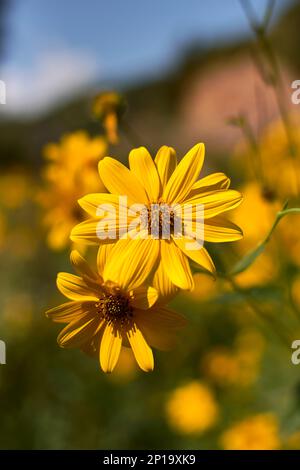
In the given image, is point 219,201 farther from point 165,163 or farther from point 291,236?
point 291,236

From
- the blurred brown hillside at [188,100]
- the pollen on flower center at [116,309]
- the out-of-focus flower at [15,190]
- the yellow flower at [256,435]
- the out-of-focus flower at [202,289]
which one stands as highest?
the blurred brown hillside at [188,100]

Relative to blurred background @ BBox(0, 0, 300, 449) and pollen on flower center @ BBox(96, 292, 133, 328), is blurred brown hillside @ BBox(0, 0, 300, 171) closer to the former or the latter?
blurred background @ BBox(0, 0, 300, 449)

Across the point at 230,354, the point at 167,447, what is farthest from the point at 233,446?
the point at 230,354

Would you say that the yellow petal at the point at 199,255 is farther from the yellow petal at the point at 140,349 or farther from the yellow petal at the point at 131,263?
the yellow petal at the point at 140,349

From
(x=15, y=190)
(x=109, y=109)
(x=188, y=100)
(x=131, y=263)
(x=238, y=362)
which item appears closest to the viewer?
(x=131, y=263)

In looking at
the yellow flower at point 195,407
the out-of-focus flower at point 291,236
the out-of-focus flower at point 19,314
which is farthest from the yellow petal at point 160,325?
the out-of-focus flower at point 19,314

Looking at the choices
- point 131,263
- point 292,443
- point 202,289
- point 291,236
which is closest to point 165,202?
point 131,263
